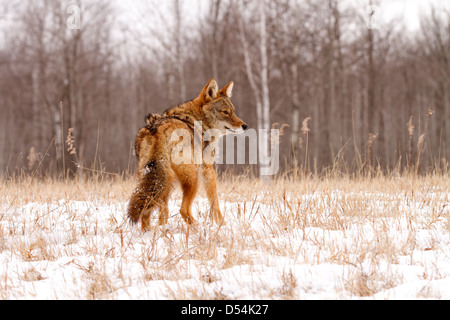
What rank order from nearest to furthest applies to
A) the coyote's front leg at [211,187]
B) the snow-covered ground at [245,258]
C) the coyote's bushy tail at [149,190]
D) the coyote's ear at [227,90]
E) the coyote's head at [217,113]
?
the snow-covered ground at [245,258] < the coyote's bushy tail at [149,190] < the coyote's front leg at [211,187] < the coyote's head at [217,113] < the coyote's ear at [227,90]

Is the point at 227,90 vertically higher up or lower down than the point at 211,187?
higher up

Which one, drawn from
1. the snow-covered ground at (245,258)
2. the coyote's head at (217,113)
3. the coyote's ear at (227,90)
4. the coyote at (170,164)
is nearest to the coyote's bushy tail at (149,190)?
the coyote at (170,164)

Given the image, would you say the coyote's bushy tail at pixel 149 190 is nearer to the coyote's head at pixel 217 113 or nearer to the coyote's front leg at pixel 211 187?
the coyote's front leg at pixel 211 187

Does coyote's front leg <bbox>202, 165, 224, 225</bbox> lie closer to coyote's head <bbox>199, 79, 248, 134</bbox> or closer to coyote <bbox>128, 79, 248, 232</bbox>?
coyote <bbox>128, 79, 248, 232</bbox>

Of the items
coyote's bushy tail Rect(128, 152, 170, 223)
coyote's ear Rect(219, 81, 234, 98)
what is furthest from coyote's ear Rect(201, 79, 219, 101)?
coyote's bushy tail Rect(128, 152, 170, 223)

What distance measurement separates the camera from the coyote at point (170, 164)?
3670 millimetres

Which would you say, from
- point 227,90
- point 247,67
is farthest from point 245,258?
point 247,67

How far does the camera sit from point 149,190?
3652 mm

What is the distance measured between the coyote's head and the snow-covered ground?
1.26 m

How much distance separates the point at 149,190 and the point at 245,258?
1186 mm

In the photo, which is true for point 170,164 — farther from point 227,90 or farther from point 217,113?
point 227,90

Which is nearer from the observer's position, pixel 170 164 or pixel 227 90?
pixel 170 164

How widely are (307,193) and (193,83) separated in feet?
74.8
